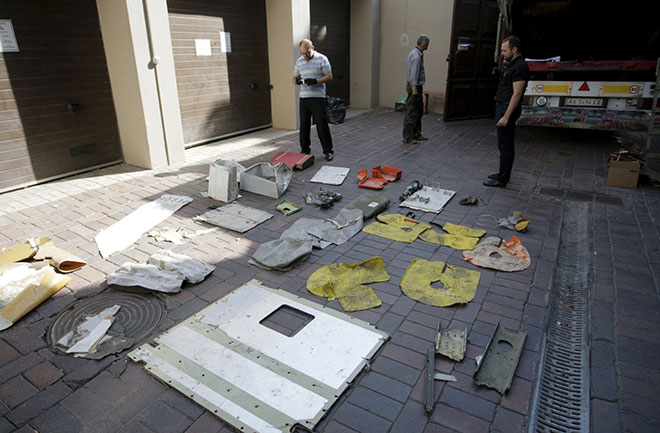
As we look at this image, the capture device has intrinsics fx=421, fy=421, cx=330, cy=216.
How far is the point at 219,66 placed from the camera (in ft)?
29.3

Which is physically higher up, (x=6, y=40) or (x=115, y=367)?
(x=6, y=40)

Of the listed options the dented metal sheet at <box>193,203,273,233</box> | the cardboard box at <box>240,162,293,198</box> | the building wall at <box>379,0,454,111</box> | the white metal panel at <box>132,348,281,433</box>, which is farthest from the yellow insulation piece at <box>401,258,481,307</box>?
the building wall at <box>379,0,454,111</box>

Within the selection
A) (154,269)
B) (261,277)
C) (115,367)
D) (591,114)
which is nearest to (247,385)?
(115,367)

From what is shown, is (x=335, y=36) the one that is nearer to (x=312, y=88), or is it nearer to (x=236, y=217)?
(x=312, y=88)

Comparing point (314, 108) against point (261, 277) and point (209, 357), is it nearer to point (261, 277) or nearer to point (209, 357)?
point (261, 277)

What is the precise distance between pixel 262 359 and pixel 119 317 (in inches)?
52.0

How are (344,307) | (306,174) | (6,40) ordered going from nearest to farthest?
1. (344,307)
2. (6,40)
3. (306,174)

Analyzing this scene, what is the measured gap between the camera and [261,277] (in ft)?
12.9

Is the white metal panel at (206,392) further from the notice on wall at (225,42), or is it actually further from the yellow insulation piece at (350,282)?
the notice on wall at (225,42)

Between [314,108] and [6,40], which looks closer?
[6,40]

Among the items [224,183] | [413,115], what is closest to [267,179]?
[224,183]

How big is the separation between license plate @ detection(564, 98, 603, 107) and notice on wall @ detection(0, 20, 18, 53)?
365 inches

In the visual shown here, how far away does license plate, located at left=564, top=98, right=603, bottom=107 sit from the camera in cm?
793

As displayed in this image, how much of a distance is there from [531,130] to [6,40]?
1057 centimetres
